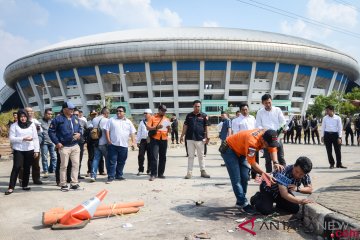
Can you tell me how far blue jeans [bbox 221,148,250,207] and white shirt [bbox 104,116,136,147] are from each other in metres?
3.65

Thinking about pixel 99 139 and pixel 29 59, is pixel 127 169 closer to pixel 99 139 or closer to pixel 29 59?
pixel 99 139

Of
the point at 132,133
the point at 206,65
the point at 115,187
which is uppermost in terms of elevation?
the point at 206,65

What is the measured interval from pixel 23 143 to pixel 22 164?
432 millimetres

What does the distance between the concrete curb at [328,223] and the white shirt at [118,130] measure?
4.83 metres

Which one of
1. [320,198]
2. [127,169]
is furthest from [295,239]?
[127,169]

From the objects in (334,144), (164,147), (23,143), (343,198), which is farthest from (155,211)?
(334,144)

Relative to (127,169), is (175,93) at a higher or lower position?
higher

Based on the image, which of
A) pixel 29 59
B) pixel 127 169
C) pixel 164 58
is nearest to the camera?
pixel 127 169

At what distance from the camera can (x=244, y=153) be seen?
182 inches

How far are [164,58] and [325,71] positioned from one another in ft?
101

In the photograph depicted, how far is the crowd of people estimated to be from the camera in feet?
14.0

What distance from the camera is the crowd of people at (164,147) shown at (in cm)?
426

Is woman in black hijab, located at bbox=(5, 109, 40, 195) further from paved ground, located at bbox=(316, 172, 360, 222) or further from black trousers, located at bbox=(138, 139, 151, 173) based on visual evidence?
paved ground, located at bbox=(316, 172, 360, 222)

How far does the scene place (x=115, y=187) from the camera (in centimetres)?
675
